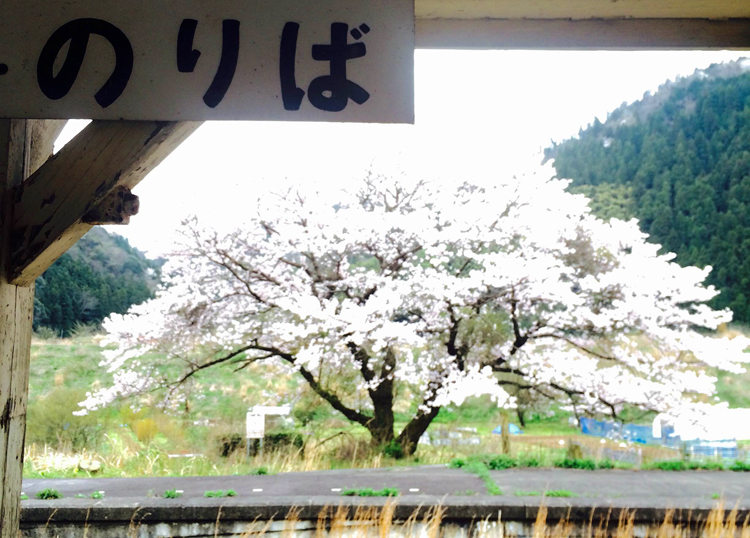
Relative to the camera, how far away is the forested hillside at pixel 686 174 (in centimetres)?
1546

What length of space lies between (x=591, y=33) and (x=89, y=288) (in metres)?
9.54

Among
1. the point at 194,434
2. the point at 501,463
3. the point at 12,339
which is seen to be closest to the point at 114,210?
the point at 12,339

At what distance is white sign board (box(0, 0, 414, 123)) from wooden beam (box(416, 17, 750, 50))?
0.53 metres

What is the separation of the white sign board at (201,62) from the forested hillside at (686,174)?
1577 cm

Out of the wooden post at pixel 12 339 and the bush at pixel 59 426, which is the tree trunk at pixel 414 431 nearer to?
the bush at pixel 59 426

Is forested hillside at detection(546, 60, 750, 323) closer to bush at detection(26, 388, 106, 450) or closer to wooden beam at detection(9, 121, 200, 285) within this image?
bush at detection(26, 388, 106, 450)

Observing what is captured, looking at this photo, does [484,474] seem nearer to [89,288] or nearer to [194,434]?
[194,434]

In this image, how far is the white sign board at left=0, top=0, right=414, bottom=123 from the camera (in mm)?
1017

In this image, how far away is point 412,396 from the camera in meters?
9.01

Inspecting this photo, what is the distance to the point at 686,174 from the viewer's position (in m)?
17.7

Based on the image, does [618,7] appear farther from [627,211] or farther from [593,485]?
[627,211]

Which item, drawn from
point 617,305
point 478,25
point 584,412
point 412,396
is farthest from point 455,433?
point 478,25

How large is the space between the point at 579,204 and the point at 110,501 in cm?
607

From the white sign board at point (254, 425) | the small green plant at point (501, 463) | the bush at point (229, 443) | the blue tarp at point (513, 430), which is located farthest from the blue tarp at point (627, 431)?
the bush at point (229, 443)
